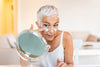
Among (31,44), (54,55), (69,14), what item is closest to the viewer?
(31,44)

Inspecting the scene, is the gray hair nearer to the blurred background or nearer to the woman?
the woman

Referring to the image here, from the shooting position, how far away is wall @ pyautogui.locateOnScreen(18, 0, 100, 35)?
544cm

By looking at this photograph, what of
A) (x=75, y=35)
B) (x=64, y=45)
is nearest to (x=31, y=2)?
(x=75, y=35)

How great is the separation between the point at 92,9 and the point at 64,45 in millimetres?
4822

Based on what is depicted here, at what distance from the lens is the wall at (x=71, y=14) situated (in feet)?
17.8

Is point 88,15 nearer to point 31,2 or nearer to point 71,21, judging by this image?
point 71,21

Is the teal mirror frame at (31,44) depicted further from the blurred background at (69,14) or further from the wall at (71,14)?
the wall at (71,14)

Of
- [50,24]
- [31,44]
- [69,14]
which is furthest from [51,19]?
[69,14]

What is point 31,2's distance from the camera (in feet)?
17.8

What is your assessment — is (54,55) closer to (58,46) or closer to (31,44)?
(58,46)

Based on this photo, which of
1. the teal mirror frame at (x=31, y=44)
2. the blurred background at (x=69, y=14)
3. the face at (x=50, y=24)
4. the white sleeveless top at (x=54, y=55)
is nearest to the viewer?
the teal mirror frame at (x=31, y=44)

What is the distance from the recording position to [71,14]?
5508 mm

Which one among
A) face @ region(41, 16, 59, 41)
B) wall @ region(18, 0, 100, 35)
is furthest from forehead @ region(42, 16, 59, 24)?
wall @ region(18, 0, 100, 35)

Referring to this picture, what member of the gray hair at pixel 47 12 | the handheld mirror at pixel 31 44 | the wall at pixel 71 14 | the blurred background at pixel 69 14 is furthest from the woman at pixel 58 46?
the wall at pixel 71 14
